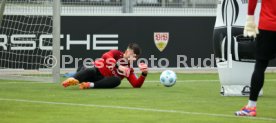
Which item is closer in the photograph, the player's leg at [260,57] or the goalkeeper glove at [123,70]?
the player's leg at [260,57]

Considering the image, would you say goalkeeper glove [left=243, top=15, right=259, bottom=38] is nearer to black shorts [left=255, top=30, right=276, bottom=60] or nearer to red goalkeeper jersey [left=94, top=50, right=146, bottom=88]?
black shorts [left=255, top=30, right=276, bottom=60]

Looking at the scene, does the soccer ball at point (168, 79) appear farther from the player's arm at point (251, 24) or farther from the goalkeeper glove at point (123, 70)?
the player's arm at point (251, 24)

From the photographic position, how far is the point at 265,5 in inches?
381

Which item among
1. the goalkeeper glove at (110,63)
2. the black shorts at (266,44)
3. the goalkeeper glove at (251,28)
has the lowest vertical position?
the goalkeeper glove at (110,63)

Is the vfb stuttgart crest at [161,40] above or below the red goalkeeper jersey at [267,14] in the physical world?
below

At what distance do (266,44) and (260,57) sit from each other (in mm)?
171

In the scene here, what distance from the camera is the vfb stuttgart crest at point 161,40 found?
19.9 meters

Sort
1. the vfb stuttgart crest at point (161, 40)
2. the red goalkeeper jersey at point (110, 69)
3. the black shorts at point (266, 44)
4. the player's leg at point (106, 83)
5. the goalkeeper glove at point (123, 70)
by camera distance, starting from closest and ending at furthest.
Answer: the black shorts at point (266, 44), the player's leg at point (106, 83), the red goalkeeper jersey at point (110, 69), the goalkeeper glove at point (123, 70), the vfb stuttgart crest at point (161, 40)

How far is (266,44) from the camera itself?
948 centimetres

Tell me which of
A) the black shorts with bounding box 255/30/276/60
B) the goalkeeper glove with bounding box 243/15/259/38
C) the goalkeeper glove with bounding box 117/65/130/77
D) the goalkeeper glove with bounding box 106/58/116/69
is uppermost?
the goalkeeper glove with bounding box 243/15/259/38

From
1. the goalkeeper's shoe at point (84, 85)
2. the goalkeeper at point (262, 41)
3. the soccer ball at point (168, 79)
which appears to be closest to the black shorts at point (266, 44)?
the goalkeeper at point (262, 41)

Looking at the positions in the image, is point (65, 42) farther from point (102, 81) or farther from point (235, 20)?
point (235, 20)

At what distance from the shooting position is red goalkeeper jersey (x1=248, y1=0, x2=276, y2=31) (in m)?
9.48

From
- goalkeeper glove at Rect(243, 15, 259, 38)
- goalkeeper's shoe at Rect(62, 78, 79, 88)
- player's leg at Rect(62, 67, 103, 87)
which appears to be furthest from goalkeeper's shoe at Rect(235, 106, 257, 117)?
player's leg at Rect(62, 67, 103, 87)
